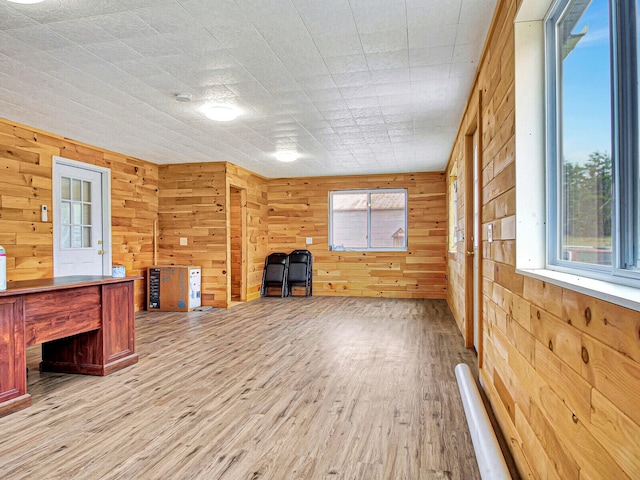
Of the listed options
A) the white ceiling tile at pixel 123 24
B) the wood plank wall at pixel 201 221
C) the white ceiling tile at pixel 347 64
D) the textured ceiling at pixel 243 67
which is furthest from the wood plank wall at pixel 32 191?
the white ceiling tile at pixel 347 64

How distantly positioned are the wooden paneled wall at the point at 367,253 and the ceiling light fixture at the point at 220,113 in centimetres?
449

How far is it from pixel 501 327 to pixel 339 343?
7.84 feet

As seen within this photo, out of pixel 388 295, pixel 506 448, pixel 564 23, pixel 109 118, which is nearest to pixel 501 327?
pixel 506 448

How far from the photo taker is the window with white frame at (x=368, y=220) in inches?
332

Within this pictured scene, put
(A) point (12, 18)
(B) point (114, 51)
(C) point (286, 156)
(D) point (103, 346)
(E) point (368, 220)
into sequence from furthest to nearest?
(E) point (368, 220) < (C) point (286, 156) < (D) point (103, 346) < (B) point (114, 51) < (A) point (12, 18)

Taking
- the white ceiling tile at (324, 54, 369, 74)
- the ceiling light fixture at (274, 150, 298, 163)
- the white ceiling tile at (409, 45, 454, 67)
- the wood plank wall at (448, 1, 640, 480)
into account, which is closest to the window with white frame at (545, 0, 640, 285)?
A: the wood plank wall at (448, 1, 640, 480)

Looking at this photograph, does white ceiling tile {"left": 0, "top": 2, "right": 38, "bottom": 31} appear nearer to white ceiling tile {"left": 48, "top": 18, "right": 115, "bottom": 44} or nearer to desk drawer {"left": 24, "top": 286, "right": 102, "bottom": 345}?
white ceiling tile {"left": 48, "top": 18, "right": 115, "bottom": 44}

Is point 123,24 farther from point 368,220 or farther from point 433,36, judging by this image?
point 368,220

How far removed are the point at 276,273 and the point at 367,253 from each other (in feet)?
6.17

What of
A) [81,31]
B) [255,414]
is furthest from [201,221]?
[255,414]

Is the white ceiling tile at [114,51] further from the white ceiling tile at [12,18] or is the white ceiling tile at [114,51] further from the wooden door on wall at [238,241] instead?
the wooden door on wall at [238,241]

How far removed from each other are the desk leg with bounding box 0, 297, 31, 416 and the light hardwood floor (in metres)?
0.10

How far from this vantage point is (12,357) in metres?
2.80

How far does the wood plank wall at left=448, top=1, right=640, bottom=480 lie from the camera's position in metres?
0.96
